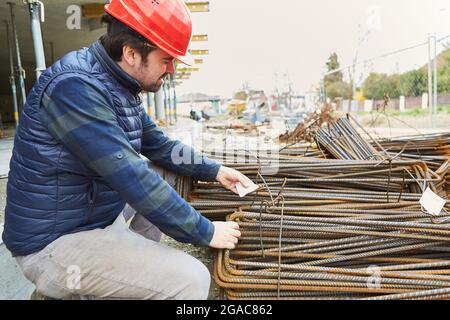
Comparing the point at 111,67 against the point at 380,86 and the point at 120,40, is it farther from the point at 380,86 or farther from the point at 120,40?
the point at 380,86

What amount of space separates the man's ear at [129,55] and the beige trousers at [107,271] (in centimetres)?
84

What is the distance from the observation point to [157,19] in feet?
5.18

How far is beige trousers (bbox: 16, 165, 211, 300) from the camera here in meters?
1.54

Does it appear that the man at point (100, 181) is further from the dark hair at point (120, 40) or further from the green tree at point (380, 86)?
the green tree at point (380, 86)

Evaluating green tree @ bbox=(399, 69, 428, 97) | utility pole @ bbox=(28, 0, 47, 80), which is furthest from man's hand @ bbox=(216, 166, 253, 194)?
green tree @ bbox=(399, 69, 428, 97)

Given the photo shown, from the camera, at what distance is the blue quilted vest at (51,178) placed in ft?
4.88

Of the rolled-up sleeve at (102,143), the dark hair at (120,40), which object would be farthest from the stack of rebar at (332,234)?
the dark hair at (120,40)

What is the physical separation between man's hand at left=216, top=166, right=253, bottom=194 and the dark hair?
0.97m

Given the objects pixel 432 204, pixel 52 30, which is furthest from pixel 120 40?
pixel 52 30
